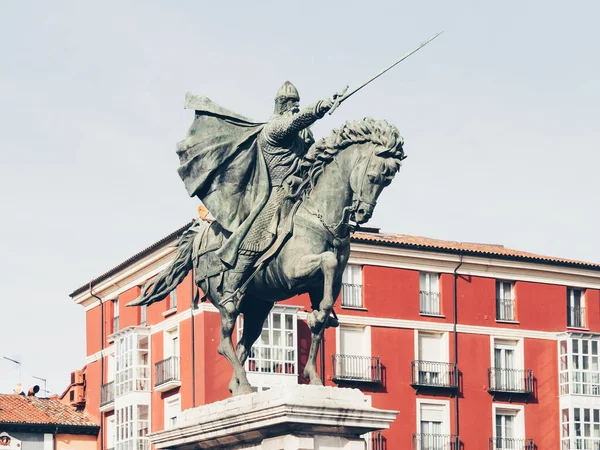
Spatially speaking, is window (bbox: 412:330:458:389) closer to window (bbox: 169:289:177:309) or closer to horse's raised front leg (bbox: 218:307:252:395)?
window (bbox: 169:289:177:309)

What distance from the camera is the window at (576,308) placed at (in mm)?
70438

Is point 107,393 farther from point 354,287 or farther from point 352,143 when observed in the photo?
point 352,143

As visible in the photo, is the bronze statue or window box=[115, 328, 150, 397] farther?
window box=[115, 328, 150, 397]

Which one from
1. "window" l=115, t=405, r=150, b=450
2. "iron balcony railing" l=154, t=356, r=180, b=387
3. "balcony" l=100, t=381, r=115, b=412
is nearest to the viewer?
"iron balcony railing" l=154, t=356, r=180, b=387

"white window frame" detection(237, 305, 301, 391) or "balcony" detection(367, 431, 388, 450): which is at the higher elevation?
"white window frame" detection(237, 305, 301, 391)

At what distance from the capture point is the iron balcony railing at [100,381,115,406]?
71.8 m

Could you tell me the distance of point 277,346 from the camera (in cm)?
6144

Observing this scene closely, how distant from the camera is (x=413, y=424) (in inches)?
2557

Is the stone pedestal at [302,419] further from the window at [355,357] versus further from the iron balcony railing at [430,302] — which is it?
the iron balcony railing at [430,302]

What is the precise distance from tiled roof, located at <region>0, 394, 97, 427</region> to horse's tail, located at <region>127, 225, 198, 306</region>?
53946mm

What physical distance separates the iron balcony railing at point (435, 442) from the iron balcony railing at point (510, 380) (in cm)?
284

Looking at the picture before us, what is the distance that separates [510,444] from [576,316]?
279 inches

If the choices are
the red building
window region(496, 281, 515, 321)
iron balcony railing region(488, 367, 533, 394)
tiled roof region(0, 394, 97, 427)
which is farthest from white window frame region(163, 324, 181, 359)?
window region(496, 281, 515, 321)

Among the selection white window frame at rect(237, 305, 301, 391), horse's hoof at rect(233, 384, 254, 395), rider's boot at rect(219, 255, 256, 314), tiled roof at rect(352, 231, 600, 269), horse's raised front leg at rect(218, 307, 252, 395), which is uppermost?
tiled roof at rect(352, 231, 600, 269)
